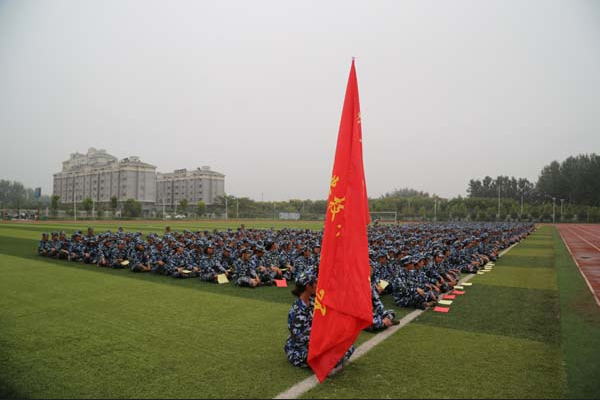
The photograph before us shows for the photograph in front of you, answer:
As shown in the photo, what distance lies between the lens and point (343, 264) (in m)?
4.35

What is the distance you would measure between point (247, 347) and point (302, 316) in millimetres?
1339

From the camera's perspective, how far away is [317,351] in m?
4.32

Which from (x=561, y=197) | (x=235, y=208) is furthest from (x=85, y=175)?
(x=561, y=197)

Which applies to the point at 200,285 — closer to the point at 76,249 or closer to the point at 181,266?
the point at 181,266

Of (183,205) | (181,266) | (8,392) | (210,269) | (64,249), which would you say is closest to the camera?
(8,392)

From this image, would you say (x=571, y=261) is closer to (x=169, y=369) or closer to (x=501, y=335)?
(x=501, y=335)

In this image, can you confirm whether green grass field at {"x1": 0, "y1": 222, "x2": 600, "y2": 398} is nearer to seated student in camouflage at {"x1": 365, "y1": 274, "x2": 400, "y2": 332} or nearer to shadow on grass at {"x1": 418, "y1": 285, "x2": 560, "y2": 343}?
shadow on grass at {"x1": 418, "y1": 285, "x2": 560, "y2": 343}

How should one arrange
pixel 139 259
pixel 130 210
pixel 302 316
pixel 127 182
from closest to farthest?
pixel 302 316, pixel 139 259, pixel 130 210, pixel 127 182

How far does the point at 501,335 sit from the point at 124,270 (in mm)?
11495

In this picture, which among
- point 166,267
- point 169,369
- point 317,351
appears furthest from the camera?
point 166,267

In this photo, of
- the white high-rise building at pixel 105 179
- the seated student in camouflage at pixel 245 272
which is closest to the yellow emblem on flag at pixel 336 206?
the seated student in camouflage at pixel 245 272

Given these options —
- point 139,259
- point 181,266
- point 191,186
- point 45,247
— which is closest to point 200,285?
point 181,266

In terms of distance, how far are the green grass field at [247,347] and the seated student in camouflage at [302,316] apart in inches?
8.9

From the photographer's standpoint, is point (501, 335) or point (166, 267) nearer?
point (501, 335)
